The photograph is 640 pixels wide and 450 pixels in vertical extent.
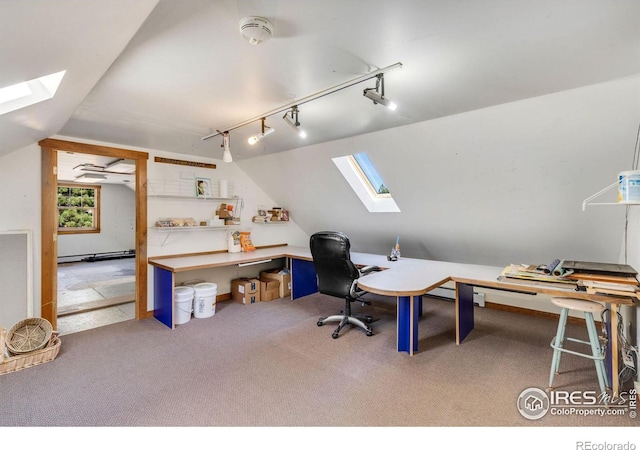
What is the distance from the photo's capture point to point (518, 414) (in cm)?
195

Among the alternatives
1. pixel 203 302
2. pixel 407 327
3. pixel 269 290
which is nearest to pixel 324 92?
pixel 407 327

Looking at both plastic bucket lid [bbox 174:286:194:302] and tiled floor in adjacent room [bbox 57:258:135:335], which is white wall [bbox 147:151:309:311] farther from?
tiled floor in adjacent room [bbox 57:258:135:335]

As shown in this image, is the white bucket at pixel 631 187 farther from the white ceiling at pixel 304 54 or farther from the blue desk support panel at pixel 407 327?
the blue desk support panel at pixel 407 327

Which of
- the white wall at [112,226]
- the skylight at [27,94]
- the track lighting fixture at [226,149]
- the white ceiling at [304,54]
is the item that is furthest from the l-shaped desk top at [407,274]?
the white wall at [112,226]

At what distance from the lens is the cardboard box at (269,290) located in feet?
14.8

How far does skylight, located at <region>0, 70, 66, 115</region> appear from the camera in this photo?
1.73m

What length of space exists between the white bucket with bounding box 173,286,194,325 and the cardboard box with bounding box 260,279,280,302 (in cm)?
107

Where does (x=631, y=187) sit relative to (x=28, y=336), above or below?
above

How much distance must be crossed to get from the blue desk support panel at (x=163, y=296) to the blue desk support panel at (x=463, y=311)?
316 centimetres

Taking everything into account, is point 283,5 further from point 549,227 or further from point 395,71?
point 549,227

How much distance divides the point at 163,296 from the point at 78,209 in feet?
21.8

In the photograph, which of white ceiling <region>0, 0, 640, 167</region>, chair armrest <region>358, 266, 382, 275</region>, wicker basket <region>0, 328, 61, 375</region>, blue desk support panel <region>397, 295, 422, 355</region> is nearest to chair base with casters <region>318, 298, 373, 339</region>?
chair armrest <region>358, 266, 382, 275</region>

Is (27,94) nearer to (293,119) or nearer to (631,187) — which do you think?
(293,119)

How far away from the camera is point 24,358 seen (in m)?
2.57
